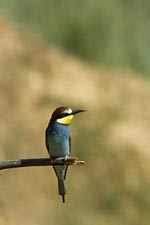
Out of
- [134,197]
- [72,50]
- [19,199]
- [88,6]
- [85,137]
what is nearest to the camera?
[19,199]

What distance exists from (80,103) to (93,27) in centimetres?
372

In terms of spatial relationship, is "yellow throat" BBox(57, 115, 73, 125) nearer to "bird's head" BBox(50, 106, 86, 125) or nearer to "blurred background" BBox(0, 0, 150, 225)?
"bird's head" BBox(50, 106, 86, 125)

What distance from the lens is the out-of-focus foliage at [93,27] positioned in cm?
1692

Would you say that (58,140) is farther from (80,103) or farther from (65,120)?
(80,103)

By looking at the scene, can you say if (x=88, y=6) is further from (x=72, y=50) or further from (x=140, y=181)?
(x=140, y=181)

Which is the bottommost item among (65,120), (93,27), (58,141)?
(93,27)

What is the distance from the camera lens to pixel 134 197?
11.6 m

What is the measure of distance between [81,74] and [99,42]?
208 cm

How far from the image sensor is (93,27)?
674 inches

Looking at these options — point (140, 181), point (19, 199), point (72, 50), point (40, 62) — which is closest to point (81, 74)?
point (40, 62)

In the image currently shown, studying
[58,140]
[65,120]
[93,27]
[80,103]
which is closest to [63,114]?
[65,120]

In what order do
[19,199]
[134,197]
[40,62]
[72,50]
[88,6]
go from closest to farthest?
[19,199], [134,197], [40,62], [72,50], [88,6]

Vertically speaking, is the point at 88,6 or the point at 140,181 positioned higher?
the point at 88,6

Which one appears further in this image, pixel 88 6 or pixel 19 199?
pixel 88 6
